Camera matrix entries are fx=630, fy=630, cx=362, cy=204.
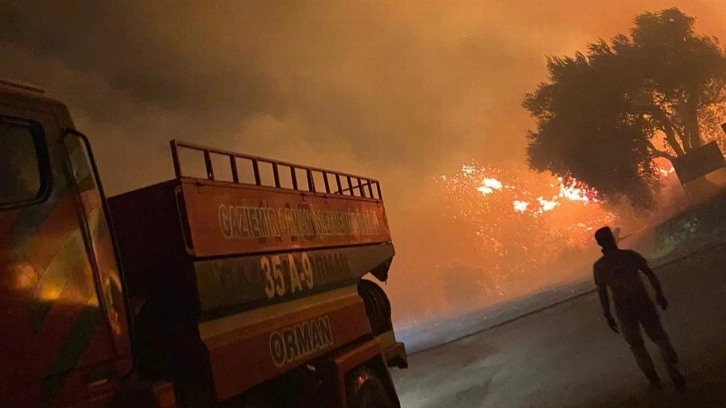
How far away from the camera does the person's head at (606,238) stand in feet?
22.7

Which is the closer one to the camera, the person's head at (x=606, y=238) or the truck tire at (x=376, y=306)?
the truck tire at (x=376, y=306)

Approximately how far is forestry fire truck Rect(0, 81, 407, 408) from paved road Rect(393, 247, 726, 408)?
285 cm

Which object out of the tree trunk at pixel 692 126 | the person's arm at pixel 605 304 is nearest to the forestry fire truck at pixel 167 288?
the person's arm at pixel 605 304

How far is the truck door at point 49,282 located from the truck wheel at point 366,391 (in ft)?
8.17

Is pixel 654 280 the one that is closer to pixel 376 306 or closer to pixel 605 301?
pixel 605 301

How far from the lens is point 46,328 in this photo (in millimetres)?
2611

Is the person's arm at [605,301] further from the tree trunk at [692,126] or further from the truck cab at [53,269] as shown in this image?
the tree trunk at [692,126]

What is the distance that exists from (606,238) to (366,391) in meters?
3.32

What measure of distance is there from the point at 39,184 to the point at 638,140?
140 feet

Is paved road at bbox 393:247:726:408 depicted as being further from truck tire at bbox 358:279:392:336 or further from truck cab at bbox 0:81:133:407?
truck cab at bbox 0:81:133:407

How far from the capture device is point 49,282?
2688mm

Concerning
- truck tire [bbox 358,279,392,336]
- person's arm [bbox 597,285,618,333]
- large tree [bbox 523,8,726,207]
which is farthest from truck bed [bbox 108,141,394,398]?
large tree [bbox 523,8,726,207]

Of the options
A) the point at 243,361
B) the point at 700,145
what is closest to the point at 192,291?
the point at 243,361

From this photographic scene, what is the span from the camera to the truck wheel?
16.8 ft
